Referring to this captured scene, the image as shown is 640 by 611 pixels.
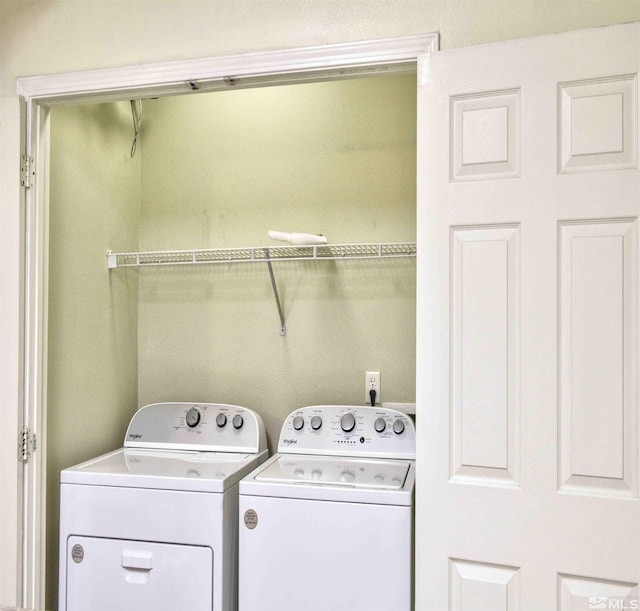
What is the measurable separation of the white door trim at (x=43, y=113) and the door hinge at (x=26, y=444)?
2 centimetres

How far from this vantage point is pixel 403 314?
2.32 m

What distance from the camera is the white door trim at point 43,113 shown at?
5.31ft

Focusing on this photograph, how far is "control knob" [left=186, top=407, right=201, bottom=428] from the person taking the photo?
2.33 metres

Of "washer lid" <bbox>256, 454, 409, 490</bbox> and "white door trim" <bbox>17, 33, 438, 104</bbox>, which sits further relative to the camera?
"washer lid" <bbox>256, 454, 409, 490</bbox>

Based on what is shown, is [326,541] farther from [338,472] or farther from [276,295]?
[276,295]

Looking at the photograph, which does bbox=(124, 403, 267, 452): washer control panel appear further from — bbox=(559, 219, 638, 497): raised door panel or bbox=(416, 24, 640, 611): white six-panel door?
bbox=(559, 219, 638, 497): raised door panel

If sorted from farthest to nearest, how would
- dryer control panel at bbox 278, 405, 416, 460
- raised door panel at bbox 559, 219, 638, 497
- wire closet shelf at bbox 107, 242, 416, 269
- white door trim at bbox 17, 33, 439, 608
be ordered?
wire closet shelf at bbox 107, 242, 416, 269 < dryer control panel at bbox 278, 405, 416, 460 < white door trim at bbox 17, 33, 439, 608 < raised door panel at bbox 559, 219, 638, 497

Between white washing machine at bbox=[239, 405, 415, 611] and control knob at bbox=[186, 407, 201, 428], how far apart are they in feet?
1.82

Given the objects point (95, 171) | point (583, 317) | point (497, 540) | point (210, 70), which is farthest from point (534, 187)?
point (95, 171)

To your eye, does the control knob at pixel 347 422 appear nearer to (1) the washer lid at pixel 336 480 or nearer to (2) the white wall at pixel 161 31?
(1) the washer lid at pixel 336 480

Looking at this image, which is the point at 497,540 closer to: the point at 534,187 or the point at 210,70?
the point at 534,187

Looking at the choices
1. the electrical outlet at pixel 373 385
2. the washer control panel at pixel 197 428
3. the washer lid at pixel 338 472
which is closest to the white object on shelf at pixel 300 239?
the electrical outlet at pixel 373 385

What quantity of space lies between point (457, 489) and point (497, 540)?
148mm

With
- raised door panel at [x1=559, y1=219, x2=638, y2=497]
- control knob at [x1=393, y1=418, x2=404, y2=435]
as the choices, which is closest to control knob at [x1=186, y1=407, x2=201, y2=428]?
control knob at [x1=393, y1=418, x2=404, y2=435]
